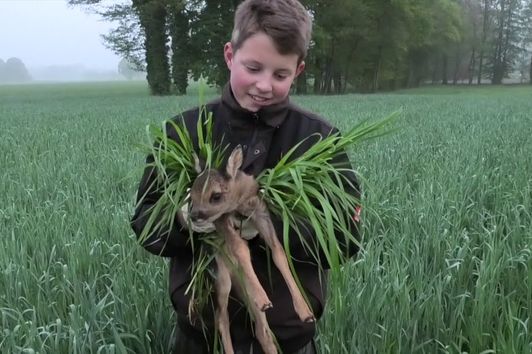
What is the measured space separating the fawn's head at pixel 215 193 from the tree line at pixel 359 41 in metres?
22.3

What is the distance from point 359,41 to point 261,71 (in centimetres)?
3395

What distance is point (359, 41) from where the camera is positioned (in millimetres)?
33844

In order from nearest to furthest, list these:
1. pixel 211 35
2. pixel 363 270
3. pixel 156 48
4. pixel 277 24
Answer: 1. pixel 277 24
2. pixel 363 270
3. pixel 211 35
4. pixel 156 48

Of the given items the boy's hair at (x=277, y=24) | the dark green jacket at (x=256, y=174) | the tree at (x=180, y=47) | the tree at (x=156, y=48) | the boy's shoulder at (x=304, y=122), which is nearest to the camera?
the boy's hair at (x=277, y=24)

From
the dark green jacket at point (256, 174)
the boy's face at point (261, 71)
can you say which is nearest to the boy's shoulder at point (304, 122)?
the dark green jacket at point (256, 174)

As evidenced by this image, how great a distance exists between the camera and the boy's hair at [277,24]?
1.25 meters

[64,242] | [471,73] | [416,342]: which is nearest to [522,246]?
[416,342]

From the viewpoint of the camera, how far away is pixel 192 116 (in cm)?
152

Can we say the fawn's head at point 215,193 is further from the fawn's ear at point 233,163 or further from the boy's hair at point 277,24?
the boy's hair at point 277,24

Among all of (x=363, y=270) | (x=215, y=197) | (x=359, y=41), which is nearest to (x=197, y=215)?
(x=215, y=197)

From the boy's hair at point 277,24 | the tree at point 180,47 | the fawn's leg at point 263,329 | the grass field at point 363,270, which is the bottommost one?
the grass field at point 363,270

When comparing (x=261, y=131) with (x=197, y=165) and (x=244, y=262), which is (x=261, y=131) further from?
(x=244, y=262)

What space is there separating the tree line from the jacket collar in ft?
71.9

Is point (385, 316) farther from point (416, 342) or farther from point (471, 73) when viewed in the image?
point (471, 73)
